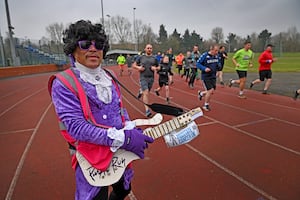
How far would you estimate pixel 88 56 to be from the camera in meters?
1.49

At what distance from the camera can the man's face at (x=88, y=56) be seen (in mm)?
1481

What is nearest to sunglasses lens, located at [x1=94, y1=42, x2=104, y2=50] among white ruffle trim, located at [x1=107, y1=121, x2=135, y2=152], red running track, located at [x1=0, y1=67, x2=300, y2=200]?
white ruffle trim, located at [x1=107, y1=121, x2=135, y2=152]

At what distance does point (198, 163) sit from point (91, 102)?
7.96 feet

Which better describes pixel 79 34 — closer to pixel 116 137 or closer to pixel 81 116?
pixel 81 116

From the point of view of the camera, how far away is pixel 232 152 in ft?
12.3

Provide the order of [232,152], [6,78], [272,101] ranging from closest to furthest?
1. [232,152]
2. [272,101]
3. [6,78]

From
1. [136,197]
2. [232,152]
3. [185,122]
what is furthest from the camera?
[232,152]

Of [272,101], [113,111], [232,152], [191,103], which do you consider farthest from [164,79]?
[113,111]

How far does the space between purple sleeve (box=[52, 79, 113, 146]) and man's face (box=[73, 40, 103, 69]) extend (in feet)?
0.71

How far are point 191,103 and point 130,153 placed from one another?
20.8 ft

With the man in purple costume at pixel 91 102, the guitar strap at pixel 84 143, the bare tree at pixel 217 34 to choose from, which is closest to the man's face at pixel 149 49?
the man in purple costume at pixel 91 102

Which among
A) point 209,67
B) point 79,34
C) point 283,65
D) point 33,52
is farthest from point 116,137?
point 283,65

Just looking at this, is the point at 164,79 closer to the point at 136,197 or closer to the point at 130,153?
the point at 136,197

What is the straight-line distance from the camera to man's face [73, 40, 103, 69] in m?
1.48
